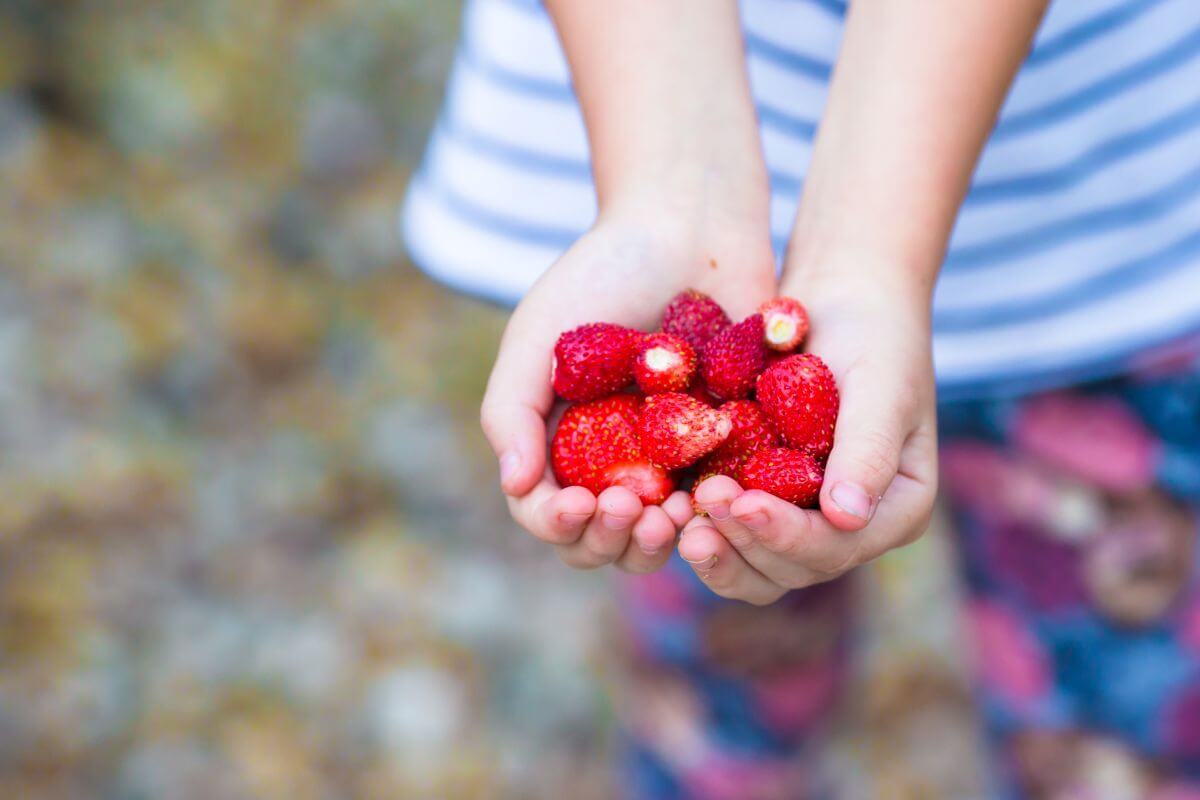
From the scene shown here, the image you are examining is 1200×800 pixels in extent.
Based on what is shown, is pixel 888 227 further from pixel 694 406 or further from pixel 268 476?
pixel 268 476

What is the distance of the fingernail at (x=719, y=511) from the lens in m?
0.88

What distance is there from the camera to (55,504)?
2.29 metres

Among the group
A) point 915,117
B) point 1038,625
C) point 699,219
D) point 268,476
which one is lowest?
point 268,476

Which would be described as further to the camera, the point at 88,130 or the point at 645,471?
the point at 88,130

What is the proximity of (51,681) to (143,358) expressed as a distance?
2.69 feet

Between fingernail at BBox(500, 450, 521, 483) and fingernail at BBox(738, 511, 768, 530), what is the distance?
0.72 ft

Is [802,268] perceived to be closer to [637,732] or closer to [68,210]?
[637,732]

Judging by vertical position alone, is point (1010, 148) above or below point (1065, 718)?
above

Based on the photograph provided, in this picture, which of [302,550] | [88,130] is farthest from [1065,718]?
[88,130]

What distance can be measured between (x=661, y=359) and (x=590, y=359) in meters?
0.08

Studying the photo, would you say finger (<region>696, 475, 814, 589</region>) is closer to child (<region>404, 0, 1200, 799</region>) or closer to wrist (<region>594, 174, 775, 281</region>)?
child (<region>404, 0, 1200, 799</region>)

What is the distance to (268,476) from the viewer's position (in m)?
2.46

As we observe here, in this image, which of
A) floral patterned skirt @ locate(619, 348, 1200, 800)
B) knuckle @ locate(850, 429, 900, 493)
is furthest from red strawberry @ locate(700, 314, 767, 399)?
floral patterned skirt @ locate(619, 348, 1200, 800)

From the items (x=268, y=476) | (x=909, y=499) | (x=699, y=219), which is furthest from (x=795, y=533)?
(x=268, y=476)
